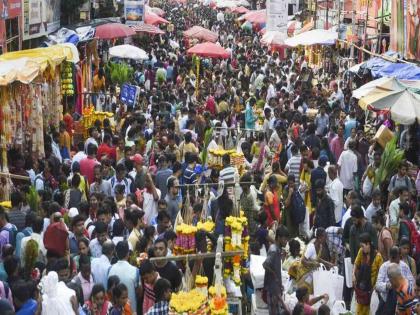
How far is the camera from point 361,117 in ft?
59.4

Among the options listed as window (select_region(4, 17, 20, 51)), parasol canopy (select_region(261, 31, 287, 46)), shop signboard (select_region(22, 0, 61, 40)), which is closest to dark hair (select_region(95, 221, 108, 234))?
window (select_region(4, 17, 20, 51))

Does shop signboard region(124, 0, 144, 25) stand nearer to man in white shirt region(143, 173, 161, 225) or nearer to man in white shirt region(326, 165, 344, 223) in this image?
man in white shirt region(326, 165, 344, 223)

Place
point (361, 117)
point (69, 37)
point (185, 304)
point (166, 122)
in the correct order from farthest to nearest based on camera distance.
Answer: point (69, 37)
point (361, 117)
point (166, 122)
point (185, 304)

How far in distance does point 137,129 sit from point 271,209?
12.8 feet

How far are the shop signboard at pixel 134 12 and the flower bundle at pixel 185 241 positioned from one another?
69.8 ft

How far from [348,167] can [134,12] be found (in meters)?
17.2

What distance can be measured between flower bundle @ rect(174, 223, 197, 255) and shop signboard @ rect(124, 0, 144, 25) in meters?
21.3

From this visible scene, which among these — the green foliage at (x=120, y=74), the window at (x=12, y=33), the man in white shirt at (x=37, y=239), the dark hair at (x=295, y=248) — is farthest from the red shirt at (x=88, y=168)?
the green foliage at (x=120, y=74)

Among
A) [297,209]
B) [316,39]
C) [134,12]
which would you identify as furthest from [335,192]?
[134,12]

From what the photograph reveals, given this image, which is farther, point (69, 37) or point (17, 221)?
point (69, 37)

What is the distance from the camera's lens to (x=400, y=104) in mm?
13078

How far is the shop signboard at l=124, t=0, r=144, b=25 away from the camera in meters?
29.0

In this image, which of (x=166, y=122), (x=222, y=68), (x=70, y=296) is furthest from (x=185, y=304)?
(x=222, y=68)

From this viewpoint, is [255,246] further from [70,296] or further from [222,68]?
[222,68]
